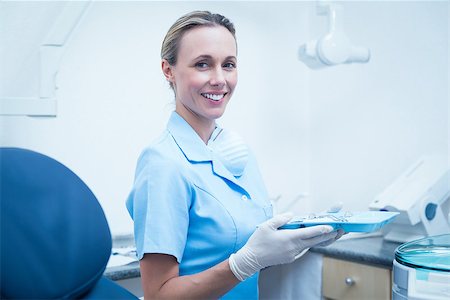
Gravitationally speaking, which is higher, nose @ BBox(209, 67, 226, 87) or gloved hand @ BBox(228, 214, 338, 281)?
nose @ BBox(209, 67, 226, 87)

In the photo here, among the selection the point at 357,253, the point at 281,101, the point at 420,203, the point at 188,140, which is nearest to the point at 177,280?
the point at 188,140

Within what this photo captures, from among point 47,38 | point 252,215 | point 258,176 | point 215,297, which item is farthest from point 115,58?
point 215,297

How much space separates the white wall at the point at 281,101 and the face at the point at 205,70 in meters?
0.82

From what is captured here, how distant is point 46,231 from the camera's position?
80 cm

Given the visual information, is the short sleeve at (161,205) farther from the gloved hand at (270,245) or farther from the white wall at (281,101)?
the white wall at (281,101)

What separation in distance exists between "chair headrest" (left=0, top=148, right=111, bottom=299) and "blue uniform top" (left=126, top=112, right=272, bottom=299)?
31 centimetres

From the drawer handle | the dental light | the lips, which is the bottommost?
the drawer handle

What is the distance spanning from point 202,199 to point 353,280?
0.95 m

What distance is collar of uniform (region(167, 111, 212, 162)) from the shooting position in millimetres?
1350

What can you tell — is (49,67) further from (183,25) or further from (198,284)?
(198,284)

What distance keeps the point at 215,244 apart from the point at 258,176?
348 mm

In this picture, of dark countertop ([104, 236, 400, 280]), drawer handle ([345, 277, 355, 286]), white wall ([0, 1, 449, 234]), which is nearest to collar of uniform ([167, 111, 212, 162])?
dark countertop ([104, 236, 400, 280])

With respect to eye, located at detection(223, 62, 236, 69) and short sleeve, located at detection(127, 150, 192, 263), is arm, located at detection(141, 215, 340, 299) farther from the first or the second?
eye, located at detection(223, 62, 236, 69)

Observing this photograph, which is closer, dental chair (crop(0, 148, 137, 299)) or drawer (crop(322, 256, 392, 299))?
dental chair (crop(0, 148, 137, 299))
